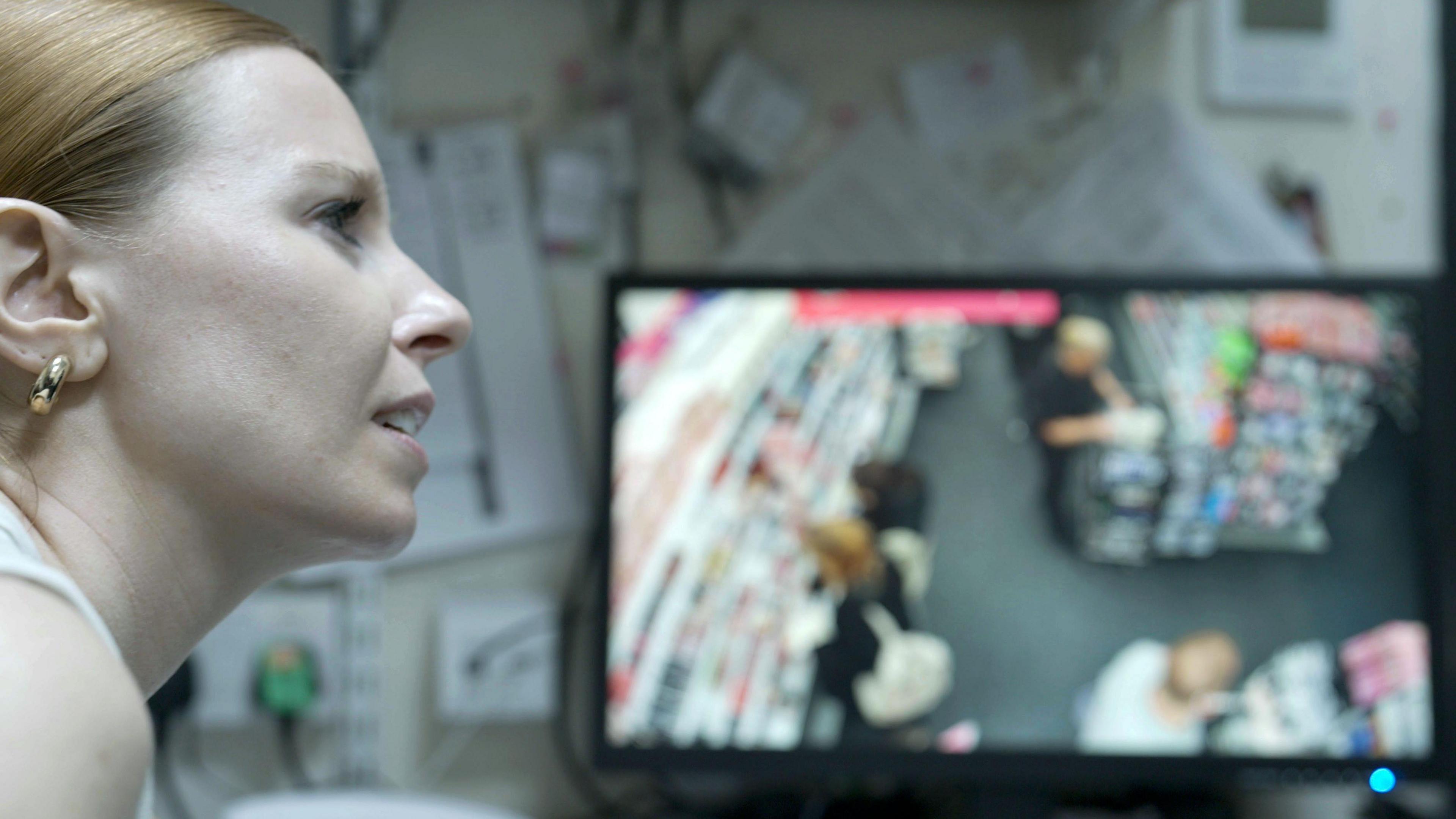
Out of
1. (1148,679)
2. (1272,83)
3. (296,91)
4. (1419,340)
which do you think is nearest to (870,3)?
(1272,83)

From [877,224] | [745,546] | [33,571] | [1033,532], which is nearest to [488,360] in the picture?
[745,546]

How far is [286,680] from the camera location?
1.07m

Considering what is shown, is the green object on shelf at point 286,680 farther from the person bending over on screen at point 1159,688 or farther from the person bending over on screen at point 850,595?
the person bending over on screen at point 1159,688

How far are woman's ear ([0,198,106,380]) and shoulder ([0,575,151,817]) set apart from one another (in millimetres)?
112

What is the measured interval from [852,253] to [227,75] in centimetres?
85

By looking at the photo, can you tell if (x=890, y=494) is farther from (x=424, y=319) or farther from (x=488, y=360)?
(x=424, y=319)

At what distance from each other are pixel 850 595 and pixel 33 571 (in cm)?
77

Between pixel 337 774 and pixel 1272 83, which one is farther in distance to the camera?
pixel 1272 83

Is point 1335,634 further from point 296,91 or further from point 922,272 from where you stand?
point 296,91

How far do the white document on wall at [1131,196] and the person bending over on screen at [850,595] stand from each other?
43cm

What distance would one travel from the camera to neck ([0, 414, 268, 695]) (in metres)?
0.41

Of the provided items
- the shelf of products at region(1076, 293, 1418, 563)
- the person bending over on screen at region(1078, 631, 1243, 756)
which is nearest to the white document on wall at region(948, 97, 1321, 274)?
the shelf of products at region(1076, 293, 1418, 563)

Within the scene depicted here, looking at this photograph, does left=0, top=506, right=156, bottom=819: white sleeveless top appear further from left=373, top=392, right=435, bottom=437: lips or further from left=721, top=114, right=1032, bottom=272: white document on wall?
left=721, top=114, right=1032, bottom=272: white document on wall

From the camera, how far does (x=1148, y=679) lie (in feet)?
3.28
